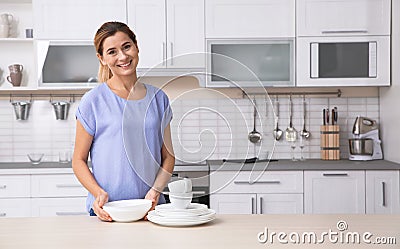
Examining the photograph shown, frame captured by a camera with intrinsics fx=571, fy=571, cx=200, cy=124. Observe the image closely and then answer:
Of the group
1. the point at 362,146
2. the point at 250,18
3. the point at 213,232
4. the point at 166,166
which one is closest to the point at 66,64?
the point at 250,18

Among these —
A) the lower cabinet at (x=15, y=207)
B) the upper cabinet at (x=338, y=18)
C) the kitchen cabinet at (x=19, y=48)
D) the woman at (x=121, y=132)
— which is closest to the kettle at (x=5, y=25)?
the kitchen cabinet at (x=19, y=48)

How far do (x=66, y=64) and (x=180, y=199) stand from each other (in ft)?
7.64

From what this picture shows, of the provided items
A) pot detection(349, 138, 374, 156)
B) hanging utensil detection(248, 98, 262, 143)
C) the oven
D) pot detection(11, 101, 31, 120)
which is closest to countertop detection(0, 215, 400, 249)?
the oven

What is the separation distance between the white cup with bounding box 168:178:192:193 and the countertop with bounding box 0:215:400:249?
0.39 feet

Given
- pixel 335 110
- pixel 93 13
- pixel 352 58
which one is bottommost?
pixel 335 110

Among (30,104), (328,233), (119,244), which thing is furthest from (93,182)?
(30,104)

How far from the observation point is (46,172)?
144 inches

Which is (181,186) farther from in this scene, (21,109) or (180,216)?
(21,109)

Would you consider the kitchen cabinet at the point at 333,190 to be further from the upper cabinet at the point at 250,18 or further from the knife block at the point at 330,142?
the upper cabinet at the point at 250,18

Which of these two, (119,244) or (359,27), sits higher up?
(359,27)

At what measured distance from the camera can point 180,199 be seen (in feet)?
5.88

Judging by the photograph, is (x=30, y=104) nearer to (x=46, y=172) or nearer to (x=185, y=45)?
(x=46, y=172)

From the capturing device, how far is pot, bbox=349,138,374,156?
3912 millimetres

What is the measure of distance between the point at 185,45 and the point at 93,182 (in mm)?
2035
